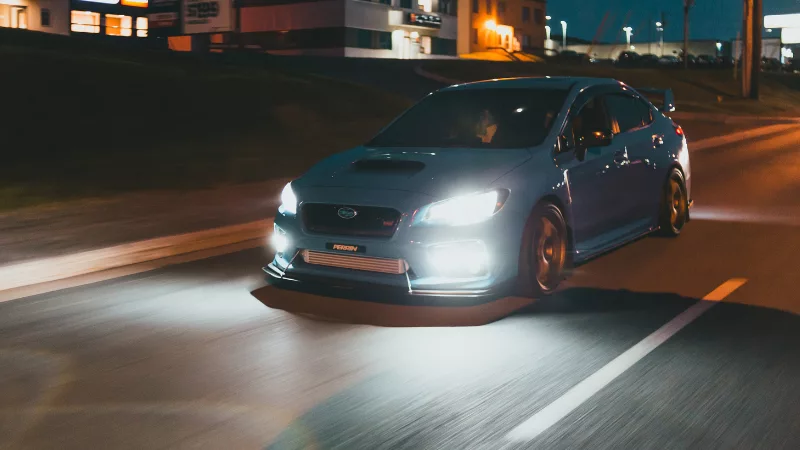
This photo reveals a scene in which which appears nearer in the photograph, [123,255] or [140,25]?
[123,255]

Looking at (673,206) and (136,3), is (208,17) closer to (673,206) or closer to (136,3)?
(136,3)

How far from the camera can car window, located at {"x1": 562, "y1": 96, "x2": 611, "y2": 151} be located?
28.4 ft

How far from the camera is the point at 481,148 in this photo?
8.32 metres

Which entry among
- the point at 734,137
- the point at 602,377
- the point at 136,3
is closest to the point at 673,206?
the point at 602,377

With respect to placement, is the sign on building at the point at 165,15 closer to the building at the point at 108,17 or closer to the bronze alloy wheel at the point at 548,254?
the building at the point at 108,17

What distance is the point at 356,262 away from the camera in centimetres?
744

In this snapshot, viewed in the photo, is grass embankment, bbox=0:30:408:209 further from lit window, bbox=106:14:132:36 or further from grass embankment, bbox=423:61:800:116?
lit window, bbox=106:14:132:36

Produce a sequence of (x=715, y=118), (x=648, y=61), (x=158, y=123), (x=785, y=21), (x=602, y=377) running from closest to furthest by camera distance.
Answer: (x=602, y=377)
(x=158, y=123)
(x=715, y=118)
(x=648, y=61)
(x=785, y=21)

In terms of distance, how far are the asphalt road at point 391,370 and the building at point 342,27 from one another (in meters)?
75.1

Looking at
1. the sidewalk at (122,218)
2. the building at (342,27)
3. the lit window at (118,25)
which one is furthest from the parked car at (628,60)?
the sidewalk at (122,218)

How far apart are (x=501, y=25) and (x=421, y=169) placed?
4109 inches

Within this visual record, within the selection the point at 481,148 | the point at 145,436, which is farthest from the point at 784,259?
the point at 145,436

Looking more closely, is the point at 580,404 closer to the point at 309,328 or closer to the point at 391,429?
the point at 391,429

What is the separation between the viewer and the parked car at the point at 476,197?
Answer: 288 inches
